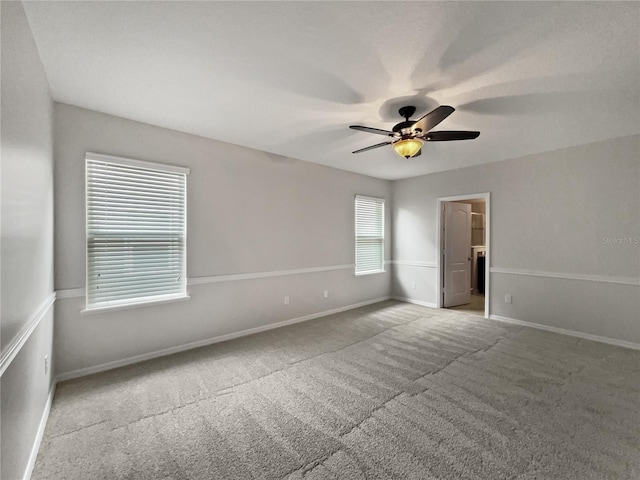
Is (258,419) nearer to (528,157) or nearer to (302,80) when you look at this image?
(302,80)

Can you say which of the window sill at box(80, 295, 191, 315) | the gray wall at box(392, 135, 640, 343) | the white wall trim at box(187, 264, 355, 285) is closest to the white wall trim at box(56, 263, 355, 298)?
the white wall trim at box(187, 264, 355, 285)

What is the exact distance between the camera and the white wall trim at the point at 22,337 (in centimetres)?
124

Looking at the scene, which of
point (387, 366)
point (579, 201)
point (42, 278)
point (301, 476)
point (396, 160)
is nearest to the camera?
point (301, 476)

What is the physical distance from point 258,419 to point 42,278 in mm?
1896

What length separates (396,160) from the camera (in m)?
4.43

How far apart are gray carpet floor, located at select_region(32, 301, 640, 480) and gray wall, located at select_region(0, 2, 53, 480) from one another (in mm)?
428

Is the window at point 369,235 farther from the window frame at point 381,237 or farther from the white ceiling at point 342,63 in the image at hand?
the white ceiling at point 342,63

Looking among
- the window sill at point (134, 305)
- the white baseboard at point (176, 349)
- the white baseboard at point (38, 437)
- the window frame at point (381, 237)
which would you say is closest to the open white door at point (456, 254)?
the window frame at point (381, 237)

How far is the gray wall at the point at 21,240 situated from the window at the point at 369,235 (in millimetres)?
4316

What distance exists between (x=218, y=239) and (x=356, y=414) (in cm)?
253

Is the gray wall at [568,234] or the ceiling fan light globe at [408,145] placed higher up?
the ceiling fan light globe at [408,145]

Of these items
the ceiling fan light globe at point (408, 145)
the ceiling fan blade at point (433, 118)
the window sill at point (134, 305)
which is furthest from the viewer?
the window sill at point (134, 305)

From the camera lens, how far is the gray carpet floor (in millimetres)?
1649

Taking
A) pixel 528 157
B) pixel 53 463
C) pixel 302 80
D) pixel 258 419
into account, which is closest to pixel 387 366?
pixel 258 419
